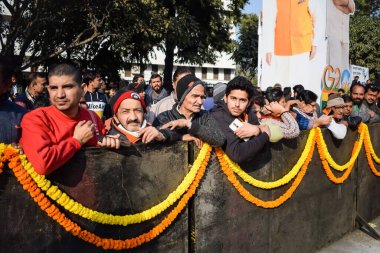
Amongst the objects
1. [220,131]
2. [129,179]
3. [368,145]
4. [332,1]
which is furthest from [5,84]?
[332,1]

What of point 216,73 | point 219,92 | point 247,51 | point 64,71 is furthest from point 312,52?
point 216,73

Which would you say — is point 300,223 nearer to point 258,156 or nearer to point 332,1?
point 258,156

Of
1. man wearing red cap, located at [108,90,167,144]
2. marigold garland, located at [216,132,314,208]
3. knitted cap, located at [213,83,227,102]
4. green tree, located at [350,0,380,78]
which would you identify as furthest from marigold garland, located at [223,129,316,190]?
green tree, located at [350,0,380,78]

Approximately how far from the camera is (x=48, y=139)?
7.66 feet

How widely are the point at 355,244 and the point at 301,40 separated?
9173 mm

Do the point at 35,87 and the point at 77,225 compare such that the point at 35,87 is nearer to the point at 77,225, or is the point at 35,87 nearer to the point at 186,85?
the point at 186,85

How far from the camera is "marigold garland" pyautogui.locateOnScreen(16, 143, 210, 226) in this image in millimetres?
2262

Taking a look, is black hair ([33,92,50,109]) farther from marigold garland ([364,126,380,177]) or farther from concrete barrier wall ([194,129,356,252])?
marigold garland ([364,126,380,177])

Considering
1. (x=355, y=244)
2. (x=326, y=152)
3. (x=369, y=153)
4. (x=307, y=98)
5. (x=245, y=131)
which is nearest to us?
(x=245, y=131)

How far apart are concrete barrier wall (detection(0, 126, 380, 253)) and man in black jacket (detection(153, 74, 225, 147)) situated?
0.49 feet

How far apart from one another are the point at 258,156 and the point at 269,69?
429 inches

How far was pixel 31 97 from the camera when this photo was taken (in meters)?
5.59

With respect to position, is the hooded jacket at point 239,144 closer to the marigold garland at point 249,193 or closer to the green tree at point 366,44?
the marigold garland at point 249,193

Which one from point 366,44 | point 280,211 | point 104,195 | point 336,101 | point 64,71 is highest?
point 366,44
